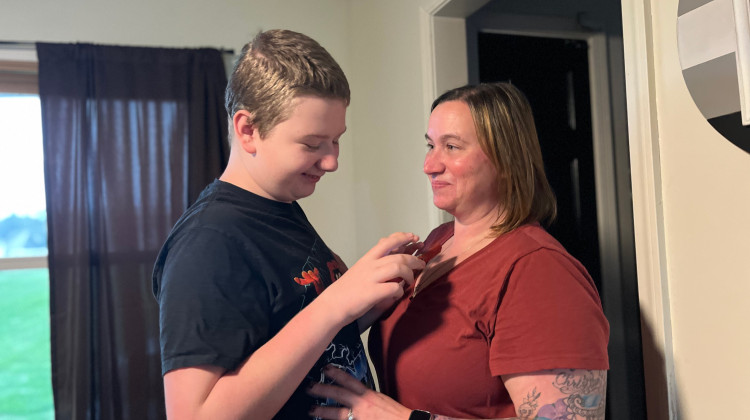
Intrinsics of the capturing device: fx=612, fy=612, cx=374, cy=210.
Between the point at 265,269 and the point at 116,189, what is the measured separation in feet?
8.02

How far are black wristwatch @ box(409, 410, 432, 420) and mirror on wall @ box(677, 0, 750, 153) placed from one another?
0.70 meters

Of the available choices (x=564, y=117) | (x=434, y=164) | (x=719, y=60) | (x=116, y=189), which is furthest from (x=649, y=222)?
(x=116, y=189)

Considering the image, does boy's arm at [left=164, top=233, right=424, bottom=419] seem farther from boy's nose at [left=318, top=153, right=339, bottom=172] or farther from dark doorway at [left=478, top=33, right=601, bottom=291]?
dark doorway at [left=478, top=33, right=601, bottom=291]

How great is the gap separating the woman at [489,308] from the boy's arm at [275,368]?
18 cm

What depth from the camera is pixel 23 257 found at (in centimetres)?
318

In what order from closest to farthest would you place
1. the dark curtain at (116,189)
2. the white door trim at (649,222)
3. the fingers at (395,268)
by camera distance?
the fingers at (395,268), the white door trim at (649,222), the dark curtain at (116,189)

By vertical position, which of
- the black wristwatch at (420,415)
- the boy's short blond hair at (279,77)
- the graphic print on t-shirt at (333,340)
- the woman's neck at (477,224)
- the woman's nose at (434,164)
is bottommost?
the black wristwatch at (420,415)

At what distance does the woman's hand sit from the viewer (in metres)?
1.05

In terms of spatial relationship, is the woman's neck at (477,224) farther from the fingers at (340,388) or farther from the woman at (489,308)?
the fingers at (340,388)

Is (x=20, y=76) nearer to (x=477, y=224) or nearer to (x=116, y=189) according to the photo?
(x=116, y=189)

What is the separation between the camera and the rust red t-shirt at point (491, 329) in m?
1.00

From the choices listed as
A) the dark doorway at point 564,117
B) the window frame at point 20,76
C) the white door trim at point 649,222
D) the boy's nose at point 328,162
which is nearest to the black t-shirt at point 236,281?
the boy's nose at point 328,162

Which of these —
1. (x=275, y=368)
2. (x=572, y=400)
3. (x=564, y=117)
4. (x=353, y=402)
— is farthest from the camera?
(x=564, y=117)

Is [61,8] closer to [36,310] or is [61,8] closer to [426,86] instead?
[36,310]
